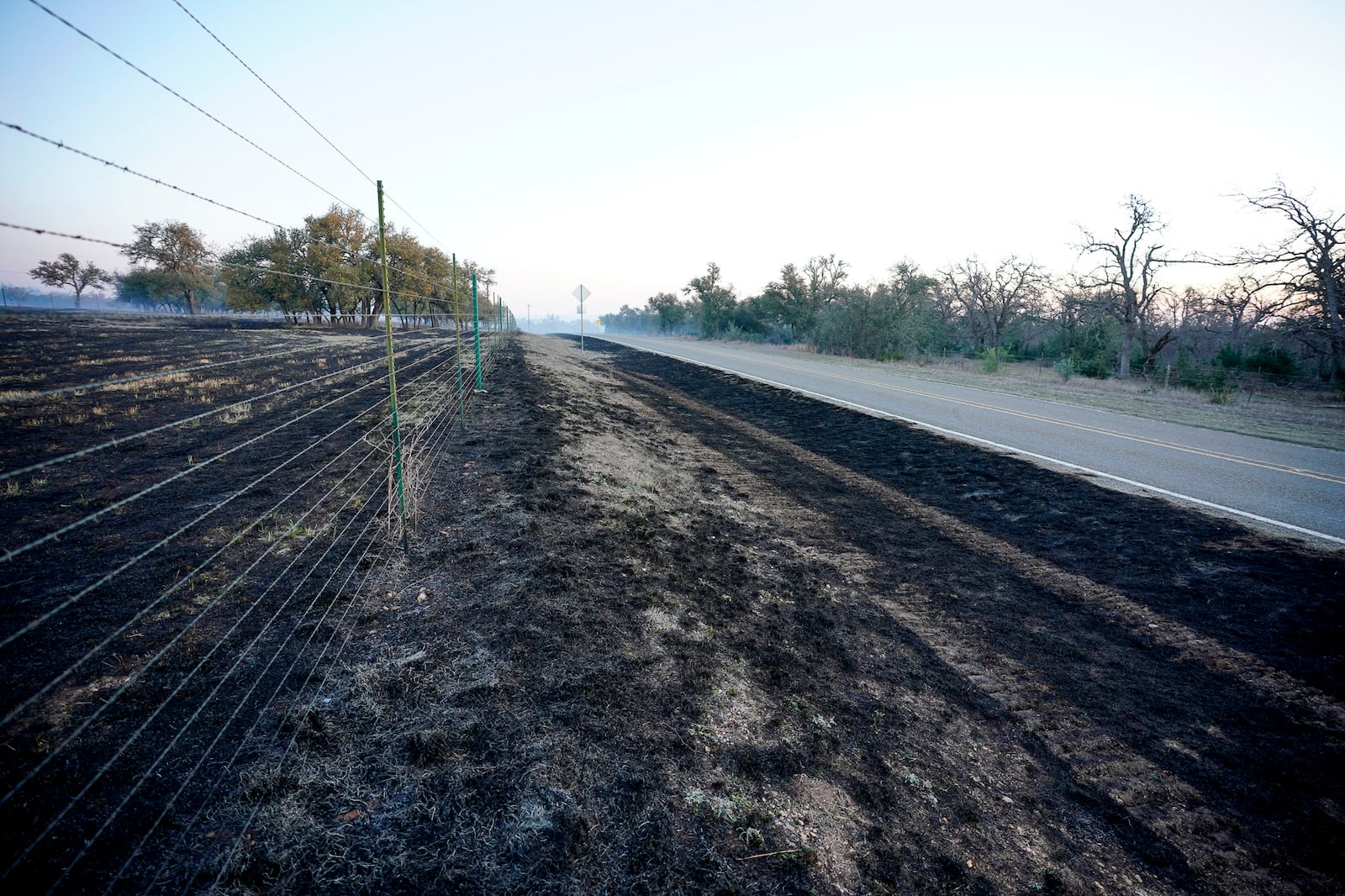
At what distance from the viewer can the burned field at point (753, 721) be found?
2.14 m

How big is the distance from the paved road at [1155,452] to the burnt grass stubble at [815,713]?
47.2 inches

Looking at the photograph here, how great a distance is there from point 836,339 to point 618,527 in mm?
35532

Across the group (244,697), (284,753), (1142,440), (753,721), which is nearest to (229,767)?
(284,753)

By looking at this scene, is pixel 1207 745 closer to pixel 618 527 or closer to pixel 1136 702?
pixel 1136 702

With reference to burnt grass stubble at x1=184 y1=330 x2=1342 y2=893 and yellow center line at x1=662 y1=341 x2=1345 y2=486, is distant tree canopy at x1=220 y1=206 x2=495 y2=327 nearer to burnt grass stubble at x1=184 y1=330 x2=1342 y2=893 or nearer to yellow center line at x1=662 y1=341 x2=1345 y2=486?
yellow center line at x1=662 y1=341 x2=1345 y2=486

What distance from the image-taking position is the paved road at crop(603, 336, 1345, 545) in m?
6.38

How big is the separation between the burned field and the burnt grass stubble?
0.02 metres

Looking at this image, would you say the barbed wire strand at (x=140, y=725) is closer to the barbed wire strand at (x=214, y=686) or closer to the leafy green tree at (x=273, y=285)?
the barbed wire strand at (x=214, y=686)

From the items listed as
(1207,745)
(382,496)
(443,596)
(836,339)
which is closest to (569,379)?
(382,496)

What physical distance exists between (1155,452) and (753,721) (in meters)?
9.45

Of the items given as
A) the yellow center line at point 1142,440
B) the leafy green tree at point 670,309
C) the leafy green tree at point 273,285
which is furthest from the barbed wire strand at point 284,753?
the leafy green tree at point 670,309

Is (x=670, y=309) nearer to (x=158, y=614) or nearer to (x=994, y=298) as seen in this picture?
(x=994, y=298)

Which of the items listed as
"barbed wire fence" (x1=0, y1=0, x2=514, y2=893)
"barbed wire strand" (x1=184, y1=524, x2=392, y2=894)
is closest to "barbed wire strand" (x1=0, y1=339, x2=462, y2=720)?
"barbed wire fence" (x1=0, y1=0, x2=514, y2=893)

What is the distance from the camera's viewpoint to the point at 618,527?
213 inches
